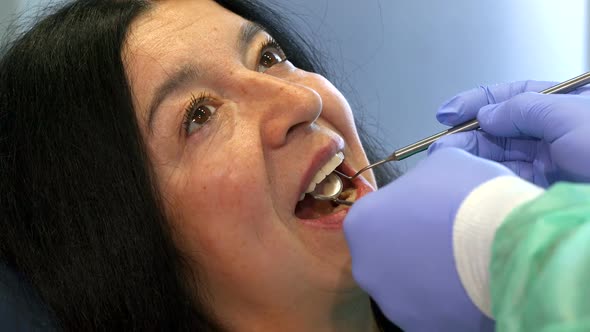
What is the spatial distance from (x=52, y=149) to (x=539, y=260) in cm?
81

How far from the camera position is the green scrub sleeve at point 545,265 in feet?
1.79

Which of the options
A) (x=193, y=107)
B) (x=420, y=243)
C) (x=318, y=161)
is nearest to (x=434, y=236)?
(x=420, y=243)

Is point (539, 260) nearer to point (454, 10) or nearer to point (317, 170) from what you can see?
point (317, 170)

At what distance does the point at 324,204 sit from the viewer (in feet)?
3.97

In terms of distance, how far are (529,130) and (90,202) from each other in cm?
72

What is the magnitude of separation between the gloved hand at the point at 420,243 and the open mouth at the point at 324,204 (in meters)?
0.33

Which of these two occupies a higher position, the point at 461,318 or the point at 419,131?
the point at 461,318

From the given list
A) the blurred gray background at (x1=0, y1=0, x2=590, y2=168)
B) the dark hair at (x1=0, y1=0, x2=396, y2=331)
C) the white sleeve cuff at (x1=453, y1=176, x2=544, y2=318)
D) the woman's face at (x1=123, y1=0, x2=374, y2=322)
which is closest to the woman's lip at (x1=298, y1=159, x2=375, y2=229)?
the woman's face at (x1=123, y1=0, x2=374, y2=322)

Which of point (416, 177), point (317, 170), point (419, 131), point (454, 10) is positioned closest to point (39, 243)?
point (317, 170)

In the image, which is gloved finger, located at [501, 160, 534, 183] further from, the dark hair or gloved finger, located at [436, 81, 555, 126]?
the dark hair

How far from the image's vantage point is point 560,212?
0.61m

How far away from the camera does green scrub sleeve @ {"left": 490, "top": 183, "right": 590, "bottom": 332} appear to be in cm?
54

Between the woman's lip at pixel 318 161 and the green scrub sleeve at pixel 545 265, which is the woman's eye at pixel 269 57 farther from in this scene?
the green scrub sleeve at pixel 545 265

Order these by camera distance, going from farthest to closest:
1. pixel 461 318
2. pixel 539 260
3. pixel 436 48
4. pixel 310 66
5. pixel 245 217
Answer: pixel 436 48 → pixel 310 66 → pixel 245 217 → pixel 461 318 → pixel 539 260
